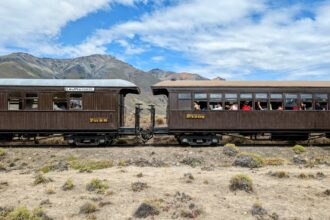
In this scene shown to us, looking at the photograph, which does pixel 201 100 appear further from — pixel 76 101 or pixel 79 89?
pixel 76 101

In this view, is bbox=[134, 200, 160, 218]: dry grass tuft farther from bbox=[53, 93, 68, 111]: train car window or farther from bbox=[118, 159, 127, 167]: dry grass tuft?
bbox=[53, 93, 68, 111]: train car window

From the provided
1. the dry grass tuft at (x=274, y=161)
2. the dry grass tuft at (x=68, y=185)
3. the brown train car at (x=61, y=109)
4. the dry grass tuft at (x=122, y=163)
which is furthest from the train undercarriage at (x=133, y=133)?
the dry grass tuft at (x=68, y=185)

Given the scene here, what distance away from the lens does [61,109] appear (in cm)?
2072

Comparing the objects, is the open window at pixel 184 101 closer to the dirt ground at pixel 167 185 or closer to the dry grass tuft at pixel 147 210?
the dirt ground at pixel 167 185

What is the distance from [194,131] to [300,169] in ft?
22.5

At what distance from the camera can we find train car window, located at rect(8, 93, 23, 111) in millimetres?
20562

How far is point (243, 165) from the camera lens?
16.1 m

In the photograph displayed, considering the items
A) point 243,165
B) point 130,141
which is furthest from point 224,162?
point 130,141

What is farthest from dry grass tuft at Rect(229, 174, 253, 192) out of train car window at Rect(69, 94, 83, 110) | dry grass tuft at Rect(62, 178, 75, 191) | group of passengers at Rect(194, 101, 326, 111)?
train car window at Rect(69, 94, 83, 110)

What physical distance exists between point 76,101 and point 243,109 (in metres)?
9.38

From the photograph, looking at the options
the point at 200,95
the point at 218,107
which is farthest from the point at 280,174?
the point at 200,95

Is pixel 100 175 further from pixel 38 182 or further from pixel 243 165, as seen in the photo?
pixel 243 165

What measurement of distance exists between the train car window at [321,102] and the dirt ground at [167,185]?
11.5 ft

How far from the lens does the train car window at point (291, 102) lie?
2120cm
